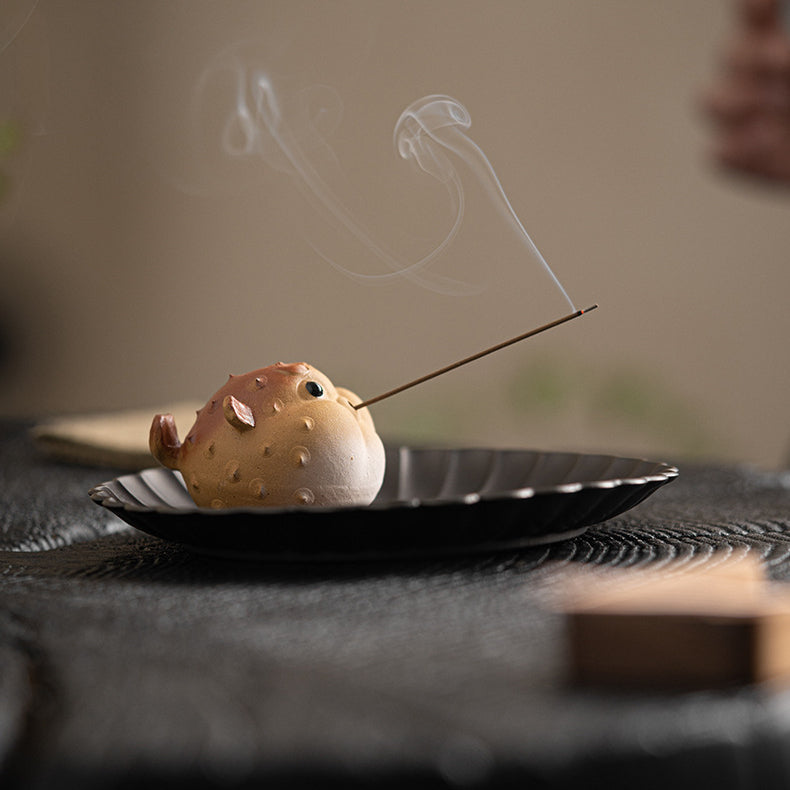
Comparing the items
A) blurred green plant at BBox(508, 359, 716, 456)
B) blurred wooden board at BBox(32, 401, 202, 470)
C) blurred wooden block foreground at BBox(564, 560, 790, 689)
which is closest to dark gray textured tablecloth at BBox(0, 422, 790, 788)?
blurred wooden block foreground at BBox(564, 560, 790, 689)

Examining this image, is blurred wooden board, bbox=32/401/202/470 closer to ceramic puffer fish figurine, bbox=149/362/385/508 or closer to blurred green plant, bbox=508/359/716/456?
ceramic puffer fish figurine, bbox=149/362/385/508

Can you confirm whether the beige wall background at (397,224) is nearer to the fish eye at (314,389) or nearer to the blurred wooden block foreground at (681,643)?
the fish eye at (314,389)

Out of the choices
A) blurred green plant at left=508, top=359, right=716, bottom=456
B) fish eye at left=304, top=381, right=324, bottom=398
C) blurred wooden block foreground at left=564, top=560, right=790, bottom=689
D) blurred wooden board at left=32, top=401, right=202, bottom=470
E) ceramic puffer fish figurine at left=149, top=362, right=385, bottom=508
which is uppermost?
fish eye at left=304, top=381, right=324, bottom=398

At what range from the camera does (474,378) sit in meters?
3.29

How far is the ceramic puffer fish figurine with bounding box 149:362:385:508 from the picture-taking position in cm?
57

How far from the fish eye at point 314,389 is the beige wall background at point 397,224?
184cm

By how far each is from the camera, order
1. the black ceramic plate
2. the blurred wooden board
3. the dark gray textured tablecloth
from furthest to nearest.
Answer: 1. the blurred wooden board
2. the black ceramic plate
3. the dark gray textured tablecloth

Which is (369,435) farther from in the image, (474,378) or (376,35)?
(376,35)

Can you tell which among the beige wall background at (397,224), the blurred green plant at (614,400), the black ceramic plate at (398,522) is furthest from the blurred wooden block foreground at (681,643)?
the blurred green plant at (614,400)

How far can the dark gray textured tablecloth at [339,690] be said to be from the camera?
11.2 inches

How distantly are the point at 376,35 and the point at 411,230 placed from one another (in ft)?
2.09

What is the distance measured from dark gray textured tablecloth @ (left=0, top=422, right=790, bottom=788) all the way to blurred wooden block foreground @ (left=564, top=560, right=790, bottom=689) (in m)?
0.01

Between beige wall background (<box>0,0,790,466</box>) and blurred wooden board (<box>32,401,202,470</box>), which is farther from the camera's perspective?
beige wall background (<box>0,0,790,466</box>)

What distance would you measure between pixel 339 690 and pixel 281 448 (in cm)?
25
